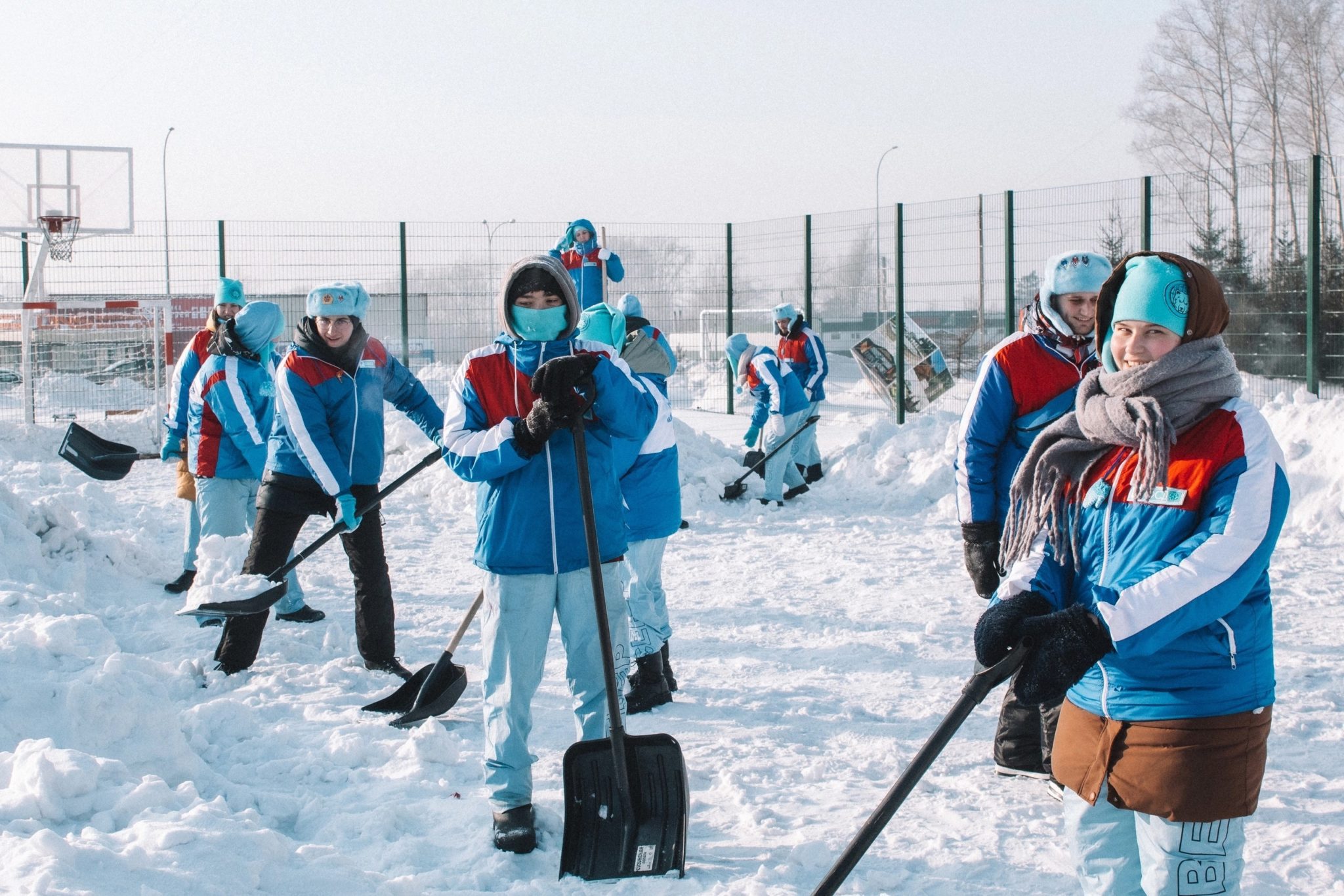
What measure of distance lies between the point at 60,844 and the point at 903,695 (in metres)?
3.59

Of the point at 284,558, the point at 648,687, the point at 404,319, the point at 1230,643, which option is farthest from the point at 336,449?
the point at 404,319

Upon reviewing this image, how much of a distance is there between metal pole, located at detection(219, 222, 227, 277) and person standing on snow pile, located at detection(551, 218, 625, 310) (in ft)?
15.2

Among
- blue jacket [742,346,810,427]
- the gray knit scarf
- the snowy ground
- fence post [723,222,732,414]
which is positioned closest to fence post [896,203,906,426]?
fence post [723,222,732,414]

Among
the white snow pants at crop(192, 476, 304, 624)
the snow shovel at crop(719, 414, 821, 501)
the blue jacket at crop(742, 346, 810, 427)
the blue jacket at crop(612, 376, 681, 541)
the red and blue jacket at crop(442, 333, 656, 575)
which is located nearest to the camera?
the red and blue jacket at crop(442, 333, 656, 575)

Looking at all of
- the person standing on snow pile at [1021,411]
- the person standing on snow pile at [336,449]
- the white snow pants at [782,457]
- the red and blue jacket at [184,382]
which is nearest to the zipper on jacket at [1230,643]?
the person standing on snow pile at [1021,411]

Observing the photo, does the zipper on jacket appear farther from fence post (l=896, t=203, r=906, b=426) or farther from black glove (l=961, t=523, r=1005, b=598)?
fence post (l=896, t=203, r=906, b=426)

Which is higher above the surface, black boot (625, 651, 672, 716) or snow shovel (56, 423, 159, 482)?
snow shovel (56, 423, 159, 482)

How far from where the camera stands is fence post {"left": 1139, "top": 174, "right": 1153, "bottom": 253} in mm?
12141

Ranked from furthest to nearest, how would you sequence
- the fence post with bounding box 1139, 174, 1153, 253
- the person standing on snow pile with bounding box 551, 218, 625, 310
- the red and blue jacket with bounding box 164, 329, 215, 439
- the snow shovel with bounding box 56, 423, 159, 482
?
the fence post with bounding box 1139, 174, 1153, 253 < the person standing on snow pile with bounding box 551, 218, 625, 310 < the snow shovel with bounding box 56, 423, 159, 482 < the red and blue jacket with bounding box 164, 329, 215, 439

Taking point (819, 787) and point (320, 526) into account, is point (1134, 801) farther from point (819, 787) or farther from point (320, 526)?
point (320, 526)

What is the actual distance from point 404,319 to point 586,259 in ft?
12.1

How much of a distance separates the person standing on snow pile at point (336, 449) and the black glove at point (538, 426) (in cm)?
191

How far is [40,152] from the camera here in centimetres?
1562

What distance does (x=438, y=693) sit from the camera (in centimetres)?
488
